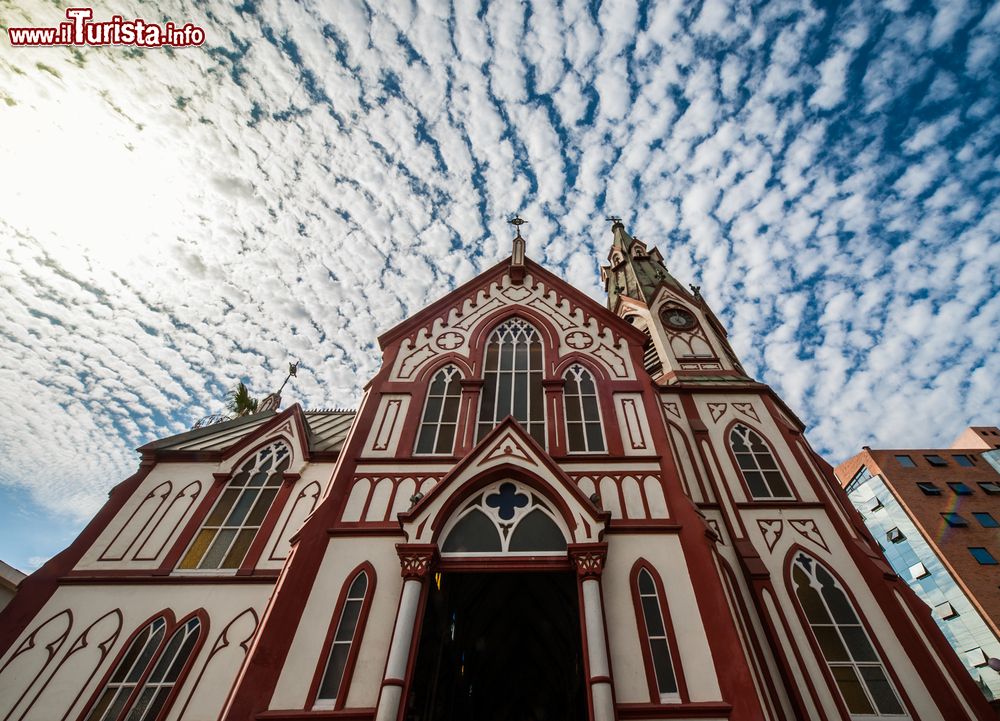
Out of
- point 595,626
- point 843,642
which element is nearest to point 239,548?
point 595,626

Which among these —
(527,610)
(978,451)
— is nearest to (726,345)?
(527,610)

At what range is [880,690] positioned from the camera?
987 cm

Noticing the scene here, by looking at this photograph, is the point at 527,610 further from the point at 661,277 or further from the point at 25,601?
the point at 661,277

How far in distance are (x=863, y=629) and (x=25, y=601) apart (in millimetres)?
19337

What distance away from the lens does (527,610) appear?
16.6 m

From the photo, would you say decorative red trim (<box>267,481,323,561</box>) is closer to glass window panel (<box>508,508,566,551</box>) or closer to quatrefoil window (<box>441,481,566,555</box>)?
quatrefoil window (<box>441,481,566,555</box>)

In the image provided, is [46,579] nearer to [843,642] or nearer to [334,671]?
[334,671]

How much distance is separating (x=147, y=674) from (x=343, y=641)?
4.84 m

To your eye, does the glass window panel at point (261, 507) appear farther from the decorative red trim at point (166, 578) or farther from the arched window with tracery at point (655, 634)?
the arched window with tracery at point (655, 634)

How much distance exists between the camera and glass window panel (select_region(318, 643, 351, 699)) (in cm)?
827

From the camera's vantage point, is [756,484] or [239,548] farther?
[756,484]

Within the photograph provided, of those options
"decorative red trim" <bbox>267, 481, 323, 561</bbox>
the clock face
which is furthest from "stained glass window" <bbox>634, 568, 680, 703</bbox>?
the clock face

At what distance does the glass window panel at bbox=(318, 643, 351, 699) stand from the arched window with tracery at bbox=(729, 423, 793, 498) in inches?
446

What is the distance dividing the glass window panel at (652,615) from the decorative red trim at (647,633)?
5cm
